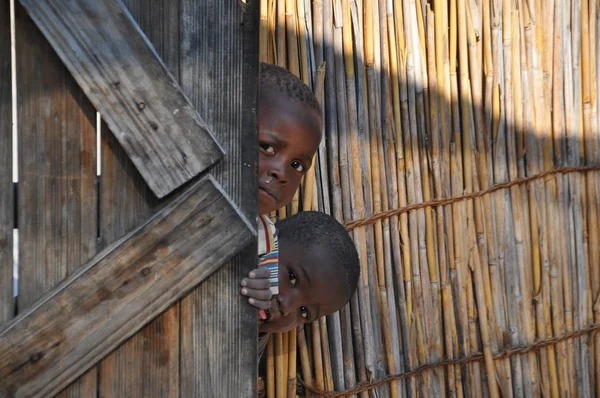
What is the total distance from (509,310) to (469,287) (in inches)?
8.1

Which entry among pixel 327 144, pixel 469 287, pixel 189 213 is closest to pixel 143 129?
pixel 189 213

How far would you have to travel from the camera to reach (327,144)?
2484 millimetres

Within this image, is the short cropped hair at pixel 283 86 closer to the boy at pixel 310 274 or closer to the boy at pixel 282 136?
the boy at pixel 282 136

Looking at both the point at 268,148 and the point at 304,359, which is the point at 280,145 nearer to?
the point at 268,148

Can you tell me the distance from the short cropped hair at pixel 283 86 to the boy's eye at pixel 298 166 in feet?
0.51

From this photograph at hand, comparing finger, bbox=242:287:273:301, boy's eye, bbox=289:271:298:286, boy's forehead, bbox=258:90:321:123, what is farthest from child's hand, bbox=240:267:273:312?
boy's eye, bbox=289:271:298:286

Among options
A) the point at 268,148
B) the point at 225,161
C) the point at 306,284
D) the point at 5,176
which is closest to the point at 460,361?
the point at 306,284

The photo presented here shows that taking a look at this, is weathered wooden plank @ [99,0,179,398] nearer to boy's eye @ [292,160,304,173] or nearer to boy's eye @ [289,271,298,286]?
boy's eye @ [292,160,304,173]

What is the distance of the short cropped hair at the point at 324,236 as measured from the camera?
2.19 m

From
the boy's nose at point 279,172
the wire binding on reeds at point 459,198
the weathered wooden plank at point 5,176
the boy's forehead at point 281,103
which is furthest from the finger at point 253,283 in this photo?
the wire binding on reeds at point 459,198

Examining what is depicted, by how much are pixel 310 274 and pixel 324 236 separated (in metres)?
0.12

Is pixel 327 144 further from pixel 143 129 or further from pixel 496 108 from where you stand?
pixel 143 129

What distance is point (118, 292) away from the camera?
52.8 inches

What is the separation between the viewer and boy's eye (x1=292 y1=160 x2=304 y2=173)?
1.98 meters
